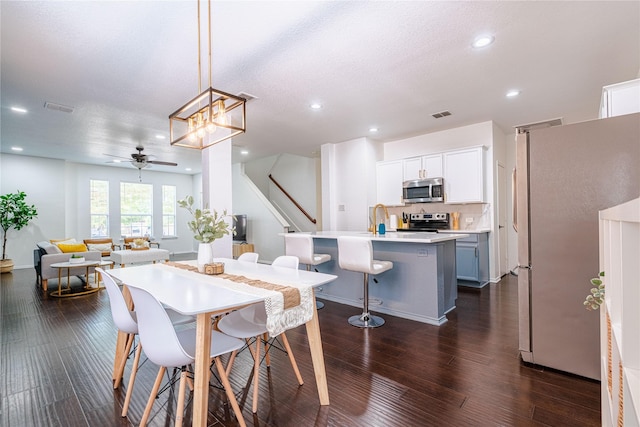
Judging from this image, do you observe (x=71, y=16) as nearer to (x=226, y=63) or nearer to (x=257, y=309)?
(x=226, y=63)

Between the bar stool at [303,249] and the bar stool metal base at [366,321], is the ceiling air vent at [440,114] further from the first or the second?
the bar stool metal base at [366,321]

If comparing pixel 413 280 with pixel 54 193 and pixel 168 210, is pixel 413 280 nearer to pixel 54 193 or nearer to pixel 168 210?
pixel 54 193

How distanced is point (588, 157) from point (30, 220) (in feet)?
34.3

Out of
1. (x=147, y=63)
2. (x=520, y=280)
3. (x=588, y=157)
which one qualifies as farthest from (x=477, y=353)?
(x=147, y=63)

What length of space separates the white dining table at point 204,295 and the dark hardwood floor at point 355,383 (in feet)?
0.95

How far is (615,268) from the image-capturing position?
3.07 feet

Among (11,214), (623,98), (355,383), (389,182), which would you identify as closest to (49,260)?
(11,214)

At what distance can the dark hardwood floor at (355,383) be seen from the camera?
1.84 meters

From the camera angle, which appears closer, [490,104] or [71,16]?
[71,16]

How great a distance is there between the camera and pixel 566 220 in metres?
2.21

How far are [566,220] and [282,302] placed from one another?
82.2 inches

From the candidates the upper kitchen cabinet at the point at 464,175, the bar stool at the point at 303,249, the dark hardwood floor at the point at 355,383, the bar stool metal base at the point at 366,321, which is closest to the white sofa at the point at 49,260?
the dark hardwood floor at the point at 355,383

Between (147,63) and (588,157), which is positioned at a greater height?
(147,63)

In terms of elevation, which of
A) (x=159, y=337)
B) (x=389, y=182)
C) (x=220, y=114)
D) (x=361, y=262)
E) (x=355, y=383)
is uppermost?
(x=220, y=114)
